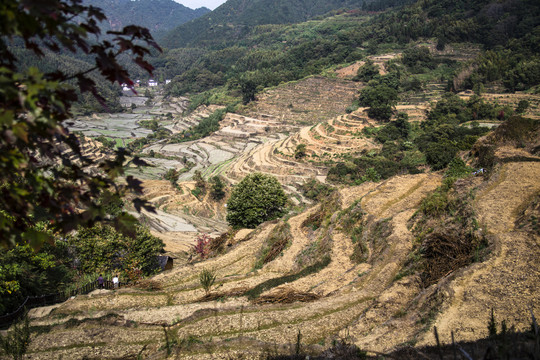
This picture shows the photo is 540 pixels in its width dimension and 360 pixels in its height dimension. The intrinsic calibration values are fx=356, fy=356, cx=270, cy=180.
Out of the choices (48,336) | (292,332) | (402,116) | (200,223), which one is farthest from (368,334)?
(402,116)

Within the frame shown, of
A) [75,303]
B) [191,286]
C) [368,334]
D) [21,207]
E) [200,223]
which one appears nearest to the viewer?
[21,207]

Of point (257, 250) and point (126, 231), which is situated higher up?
point (126, 231)

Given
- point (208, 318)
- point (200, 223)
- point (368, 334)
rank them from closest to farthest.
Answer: point (368, 334) < point (208, 318) < point (200, 223)

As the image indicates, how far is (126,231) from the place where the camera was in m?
2.70

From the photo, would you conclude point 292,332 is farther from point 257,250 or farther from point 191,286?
point 257,250

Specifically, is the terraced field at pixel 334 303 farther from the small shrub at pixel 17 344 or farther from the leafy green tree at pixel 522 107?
the leafy green tree at pixel 522 107

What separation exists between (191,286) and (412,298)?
7021 mm

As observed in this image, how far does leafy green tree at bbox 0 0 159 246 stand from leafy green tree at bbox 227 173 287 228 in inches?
782

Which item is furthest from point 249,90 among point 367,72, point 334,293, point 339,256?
point 334,293

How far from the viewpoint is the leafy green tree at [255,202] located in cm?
2286

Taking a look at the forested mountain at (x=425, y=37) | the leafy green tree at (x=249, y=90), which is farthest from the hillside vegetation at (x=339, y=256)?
Result: the leafy green tree at (x=249, y=90)

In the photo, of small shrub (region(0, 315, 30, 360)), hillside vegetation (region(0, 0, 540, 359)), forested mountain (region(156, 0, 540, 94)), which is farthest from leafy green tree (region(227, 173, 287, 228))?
small shrub (region(0, 315, 30, 360))

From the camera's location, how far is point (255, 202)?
75.0ft

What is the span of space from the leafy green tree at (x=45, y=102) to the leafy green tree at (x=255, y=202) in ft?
65.2
